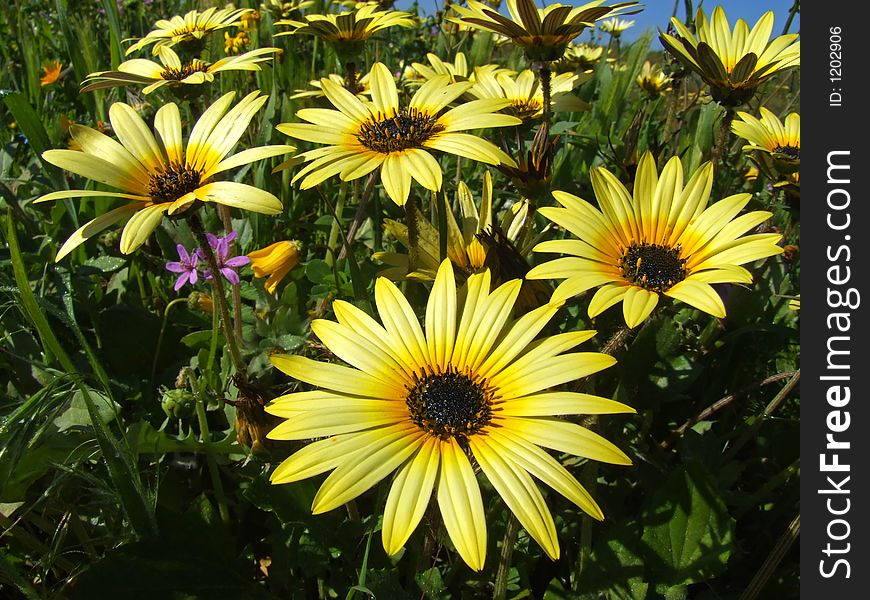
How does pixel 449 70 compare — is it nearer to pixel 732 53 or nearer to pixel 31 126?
pixel 732 53

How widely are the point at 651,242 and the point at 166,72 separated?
1660 mm

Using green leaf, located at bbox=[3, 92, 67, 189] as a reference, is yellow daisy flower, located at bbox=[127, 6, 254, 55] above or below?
above

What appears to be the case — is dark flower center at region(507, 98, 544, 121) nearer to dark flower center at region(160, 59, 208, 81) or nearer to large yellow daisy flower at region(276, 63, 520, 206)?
large yellow daisy flower at region(276, 63, 520, 206)

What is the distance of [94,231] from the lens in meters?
1.43

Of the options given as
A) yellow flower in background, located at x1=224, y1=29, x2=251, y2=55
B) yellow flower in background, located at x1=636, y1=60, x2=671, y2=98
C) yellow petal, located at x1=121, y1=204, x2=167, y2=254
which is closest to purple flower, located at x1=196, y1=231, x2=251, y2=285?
yellow petal, located at x1=121, y1=204, x2=167, y2=254

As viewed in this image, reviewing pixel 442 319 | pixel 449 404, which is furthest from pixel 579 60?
pixel 449 404

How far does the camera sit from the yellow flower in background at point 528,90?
249 cm

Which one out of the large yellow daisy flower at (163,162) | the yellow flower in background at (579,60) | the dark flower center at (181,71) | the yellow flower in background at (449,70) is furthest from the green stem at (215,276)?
the yellow flower in background at (579,60)

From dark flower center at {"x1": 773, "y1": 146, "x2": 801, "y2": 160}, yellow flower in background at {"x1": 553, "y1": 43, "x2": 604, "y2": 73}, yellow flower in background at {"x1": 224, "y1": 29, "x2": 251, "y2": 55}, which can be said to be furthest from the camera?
yellow flower in background at {"x1": 224, "y1": 29, "x2": 251, "y2": 55}

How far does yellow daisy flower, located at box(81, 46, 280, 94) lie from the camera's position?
2.02 m

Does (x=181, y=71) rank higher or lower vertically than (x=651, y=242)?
higher

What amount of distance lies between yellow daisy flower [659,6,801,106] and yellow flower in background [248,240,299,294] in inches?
51.6

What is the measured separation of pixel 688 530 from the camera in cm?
164

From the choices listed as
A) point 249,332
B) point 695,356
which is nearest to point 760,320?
point 695,356
